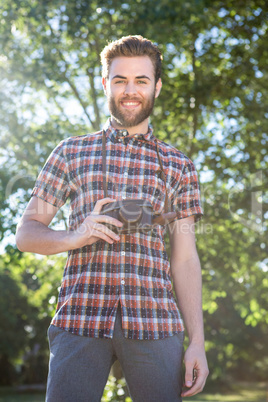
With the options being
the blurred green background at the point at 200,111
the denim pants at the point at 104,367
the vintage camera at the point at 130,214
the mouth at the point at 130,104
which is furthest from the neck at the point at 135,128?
the blurred green background at the point at 200,111

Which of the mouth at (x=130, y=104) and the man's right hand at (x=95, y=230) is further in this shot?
the mouth at (x=130, y=104)

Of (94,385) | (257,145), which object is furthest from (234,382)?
(94,385)

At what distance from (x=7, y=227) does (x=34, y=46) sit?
3.19 metres

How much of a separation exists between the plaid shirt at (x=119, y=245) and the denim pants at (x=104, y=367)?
0.04 m

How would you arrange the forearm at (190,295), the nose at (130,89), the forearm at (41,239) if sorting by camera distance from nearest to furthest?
the forearm at (41,239)
the forearm at (190,295)
the nose at (130,89)

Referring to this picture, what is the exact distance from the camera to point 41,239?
2139 millimetres

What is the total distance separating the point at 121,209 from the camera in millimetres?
2088

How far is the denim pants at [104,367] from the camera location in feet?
6.58

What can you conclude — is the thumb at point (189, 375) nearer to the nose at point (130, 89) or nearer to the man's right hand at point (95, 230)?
the man's right hand at point (95, 230)

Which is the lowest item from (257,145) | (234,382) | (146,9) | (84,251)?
(234,382)

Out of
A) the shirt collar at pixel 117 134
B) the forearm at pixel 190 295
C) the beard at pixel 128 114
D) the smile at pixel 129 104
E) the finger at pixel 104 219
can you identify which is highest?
the smile at pixel 129 104

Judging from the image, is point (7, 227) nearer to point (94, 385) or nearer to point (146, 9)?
point (146, 9)

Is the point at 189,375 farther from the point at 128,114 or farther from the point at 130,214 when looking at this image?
the point at 128,114

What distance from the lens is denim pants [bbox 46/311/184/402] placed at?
2006 mm
